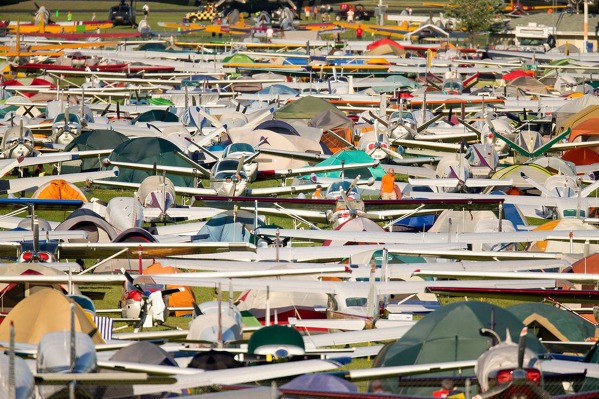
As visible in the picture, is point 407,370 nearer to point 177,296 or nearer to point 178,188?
point 177,296

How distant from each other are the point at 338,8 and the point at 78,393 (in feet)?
458

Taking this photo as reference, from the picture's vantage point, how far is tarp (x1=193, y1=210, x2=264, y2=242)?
1497 inches

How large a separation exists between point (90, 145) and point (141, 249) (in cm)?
2349

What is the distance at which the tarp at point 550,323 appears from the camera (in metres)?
26.2

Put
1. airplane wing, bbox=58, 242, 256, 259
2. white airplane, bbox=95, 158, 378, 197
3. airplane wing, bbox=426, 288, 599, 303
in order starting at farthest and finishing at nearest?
1. white airplane, bbox=95, 158, 378, 197
2. airplane wing, bbox=58, 242, 256, 259
3. airplane wing, bbox=426, 288, 599, 303

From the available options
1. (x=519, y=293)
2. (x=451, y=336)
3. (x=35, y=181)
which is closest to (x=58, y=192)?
(x=35, y=181)

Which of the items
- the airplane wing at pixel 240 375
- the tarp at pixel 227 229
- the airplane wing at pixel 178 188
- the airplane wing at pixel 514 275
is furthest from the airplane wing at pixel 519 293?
the airplane wing at pixel 178 188

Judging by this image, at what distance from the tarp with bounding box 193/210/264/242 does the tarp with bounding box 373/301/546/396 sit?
585 inches

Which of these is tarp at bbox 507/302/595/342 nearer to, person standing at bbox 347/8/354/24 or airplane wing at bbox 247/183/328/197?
airplane wing at bbox 247/183/328/197

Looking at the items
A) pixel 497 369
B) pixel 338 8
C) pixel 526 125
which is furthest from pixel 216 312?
pixel 338 8

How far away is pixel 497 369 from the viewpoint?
59.8 ft

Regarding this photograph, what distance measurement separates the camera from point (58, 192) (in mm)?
44250

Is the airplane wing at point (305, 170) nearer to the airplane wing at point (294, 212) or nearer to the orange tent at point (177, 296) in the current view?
the airplane wing at point (294, 212)

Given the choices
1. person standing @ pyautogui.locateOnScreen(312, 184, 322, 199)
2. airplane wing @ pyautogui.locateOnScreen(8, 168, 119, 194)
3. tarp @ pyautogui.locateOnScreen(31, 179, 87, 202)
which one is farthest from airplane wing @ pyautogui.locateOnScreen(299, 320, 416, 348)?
airplane wing @ pyautogui.locateOnScreen(8, 168, 119, 194)
